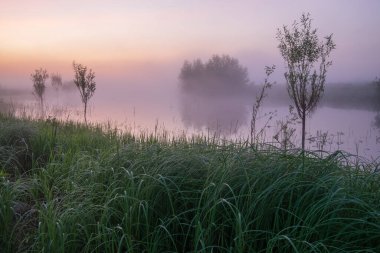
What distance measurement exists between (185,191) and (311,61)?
662 cm

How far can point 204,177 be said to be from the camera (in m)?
3.53

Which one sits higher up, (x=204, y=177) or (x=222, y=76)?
(x=222, y=76)

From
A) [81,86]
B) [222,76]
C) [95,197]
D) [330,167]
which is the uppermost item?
[222,76]

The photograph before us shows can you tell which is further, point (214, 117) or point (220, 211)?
point (214, 117)

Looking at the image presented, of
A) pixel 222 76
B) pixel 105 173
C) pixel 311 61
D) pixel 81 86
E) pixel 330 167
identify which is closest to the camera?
pixel 330 167

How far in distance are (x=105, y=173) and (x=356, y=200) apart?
2.33m

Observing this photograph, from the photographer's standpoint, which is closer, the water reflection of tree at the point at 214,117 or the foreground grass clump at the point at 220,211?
the foreground grass clump at the point at 220,211

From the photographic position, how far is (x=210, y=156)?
3.95 m

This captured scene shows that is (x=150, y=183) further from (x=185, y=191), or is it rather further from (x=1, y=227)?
(x=1, y=227)

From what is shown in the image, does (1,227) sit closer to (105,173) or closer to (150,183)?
(105,173)

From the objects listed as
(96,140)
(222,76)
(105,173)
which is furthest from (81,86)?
(222,76)

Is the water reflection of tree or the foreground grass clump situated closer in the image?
the foreground grass clump

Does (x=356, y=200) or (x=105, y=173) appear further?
(x=105, y=173)

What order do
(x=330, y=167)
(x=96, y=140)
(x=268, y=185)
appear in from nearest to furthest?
(x=268, y=185) → (x=330, y=167) → (x=96, y=140)
